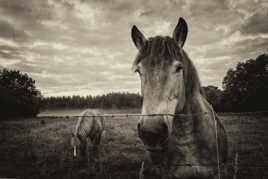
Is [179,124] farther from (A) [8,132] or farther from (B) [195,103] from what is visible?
(A) [8,132]

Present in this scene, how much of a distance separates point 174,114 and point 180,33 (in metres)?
A: 1.35

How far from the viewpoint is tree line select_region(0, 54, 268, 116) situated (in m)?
16.0

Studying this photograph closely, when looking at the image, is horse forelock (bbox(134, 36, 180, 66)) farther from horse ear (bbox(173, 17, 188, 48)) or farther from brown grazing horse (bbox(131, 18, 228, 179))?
horse ear (bbox(173, 17, 188, 48))

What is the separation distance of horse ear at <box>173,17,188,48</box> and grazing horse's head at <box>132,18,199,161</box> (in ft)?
0.05

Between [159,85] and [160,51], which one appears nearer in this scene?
[159,85]

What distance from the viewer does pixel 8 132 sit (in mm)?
7688

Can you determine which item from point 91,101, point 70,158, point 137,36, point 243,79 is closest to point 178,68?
point 137,36

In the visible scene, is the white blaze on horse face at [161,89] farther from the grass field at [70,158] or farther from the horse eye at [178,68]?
Result: the grass field at [70,158]

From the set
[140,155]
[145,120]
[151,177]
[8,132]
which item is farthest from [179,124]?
[8,132]

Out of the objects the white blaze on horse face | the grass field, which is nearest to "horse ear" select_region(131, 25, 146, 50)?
the white blaze on horse face

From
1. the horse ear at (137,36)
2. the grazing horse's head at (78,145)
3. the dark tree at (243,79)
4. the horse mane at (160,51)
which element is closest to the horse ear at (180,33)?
the horse mane at (160,51)

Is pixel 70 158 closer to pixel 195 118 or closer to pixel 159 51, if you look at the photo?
pixel 195 118

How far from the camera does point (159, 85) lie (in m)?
1.93

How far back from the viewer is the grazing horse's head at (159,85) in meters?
1.66
